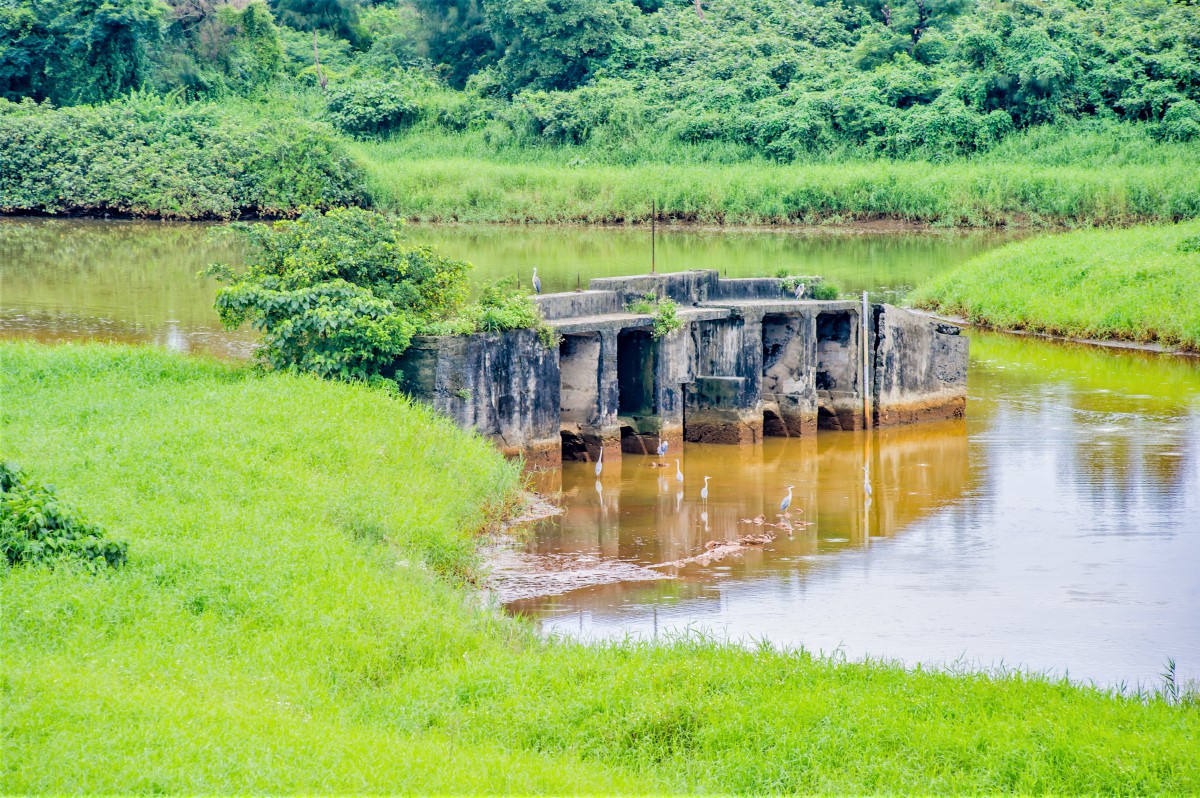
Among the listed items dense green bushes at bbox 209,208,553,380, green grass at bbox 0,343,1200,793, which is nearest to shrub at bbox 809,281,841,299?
dense green bushes at bbox 209,208,553,380

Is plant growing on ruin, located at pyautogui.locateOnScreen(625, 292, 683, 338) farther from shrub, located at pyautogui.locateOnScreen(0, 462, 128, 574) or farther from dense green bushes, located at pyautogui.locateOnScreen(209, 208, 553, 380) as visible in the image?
shrub, located at pyautogui.locateOnScreen(0, 462, 128, 574)

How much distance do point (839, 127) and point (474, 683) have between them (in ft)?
111

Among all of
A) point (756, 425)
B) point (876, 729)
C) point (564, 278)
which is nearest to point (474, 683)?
point (876, 729)

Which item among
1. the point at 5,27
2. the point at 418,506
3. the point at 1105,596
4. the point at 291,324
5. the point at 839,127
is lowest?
the point at 1105,596

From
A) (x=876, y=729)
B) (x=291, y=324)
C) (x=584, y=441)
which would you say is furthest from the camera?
(x=584, y=441)

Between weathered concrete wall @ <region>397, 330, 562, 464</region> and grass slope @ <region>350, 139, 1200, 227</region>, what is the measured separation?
21.6m

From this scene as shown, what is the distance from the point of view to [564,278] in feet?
99.0

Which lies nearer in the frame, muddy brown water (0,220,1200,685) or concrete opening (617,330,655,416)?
muddy brown water (0,220,1200,685)

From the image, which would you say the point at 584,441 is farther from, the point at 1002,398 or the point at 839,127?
the point at 839,127

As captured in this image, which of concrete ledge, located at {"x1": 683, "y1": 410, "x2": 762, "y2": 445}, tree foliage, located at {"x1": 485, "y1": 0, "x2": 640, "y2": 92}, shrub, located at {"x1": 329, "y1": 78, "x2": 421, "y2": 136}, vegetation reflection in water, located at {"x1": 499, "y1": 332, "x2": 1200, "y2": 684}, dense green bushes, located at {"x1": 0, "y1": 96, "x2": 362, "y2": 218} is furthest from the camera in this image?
shrub, located at {"x1": 329, "y1": 78, "x2": 421, "y2": 136}

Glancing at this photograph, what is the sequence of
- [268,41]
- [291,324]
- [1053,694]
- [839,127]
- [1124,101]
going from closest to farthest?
[1053,694] → [291,324] → [1124,101] → [839,127] → [268,41]

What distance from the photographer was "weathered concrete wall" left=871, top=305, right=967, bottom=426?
18859 millimetres

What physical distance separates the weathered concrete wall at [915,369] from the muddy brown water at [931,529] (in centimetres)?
29

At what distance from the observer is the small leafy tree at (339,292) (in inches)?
596
